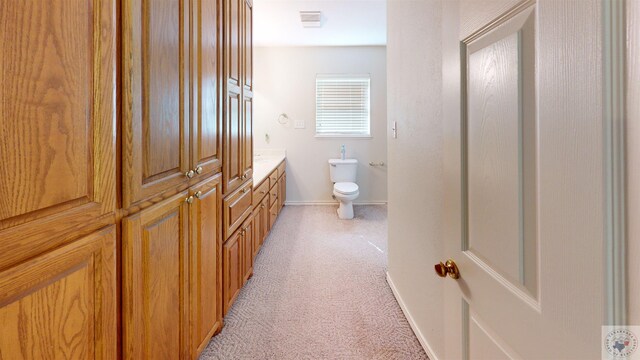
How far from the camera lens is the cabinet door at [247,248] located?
7.30ft

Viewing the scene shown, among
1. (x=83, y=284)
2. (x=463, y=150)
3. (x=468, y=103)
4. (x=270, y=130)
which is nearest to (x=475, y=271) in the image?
(x=463, y=150)

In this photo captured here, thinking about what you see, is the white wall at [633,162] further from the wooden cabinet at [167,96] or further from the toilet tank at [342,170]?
the toilet tank at [342,170]

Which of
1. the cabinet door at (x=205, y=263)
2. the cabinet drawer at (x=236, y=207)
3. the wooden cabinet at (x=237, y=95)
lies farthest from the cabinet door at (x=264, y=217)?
the cabinet door at (x=205, y=263)

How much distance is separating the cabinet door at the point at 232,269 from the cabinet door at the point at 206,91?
1.63 ft

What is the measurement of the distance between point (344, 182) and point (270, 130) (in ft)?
4.63

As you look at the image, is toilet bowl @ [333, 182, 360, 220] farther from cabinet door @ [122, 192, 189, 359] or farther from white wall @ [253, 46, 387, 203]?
cabinet door @ [122, 192, 189, 359]

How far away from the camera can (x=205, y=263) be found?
5.01 ft

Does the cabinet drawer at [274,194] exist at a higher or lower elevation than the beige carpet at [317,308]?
higher

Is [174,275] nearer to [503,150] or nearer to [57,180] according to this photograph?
[57,180]

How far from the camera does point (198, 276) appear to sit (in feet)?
4.73

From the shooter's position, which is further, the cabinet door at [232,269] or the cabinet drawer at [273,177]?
the cabinet drawer at [273,177]

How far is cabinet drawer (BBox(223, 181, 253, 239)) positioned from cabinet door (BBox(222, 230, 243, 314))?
0.23 ft

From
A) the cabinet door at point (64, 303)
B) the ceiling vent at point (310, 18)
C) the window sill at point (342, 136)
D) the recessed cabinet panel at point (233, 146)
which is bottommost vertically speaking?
the cabinet door at point (64, 303)

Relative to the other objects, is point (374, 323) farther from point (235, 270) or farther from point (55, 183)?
point (55, 183)
